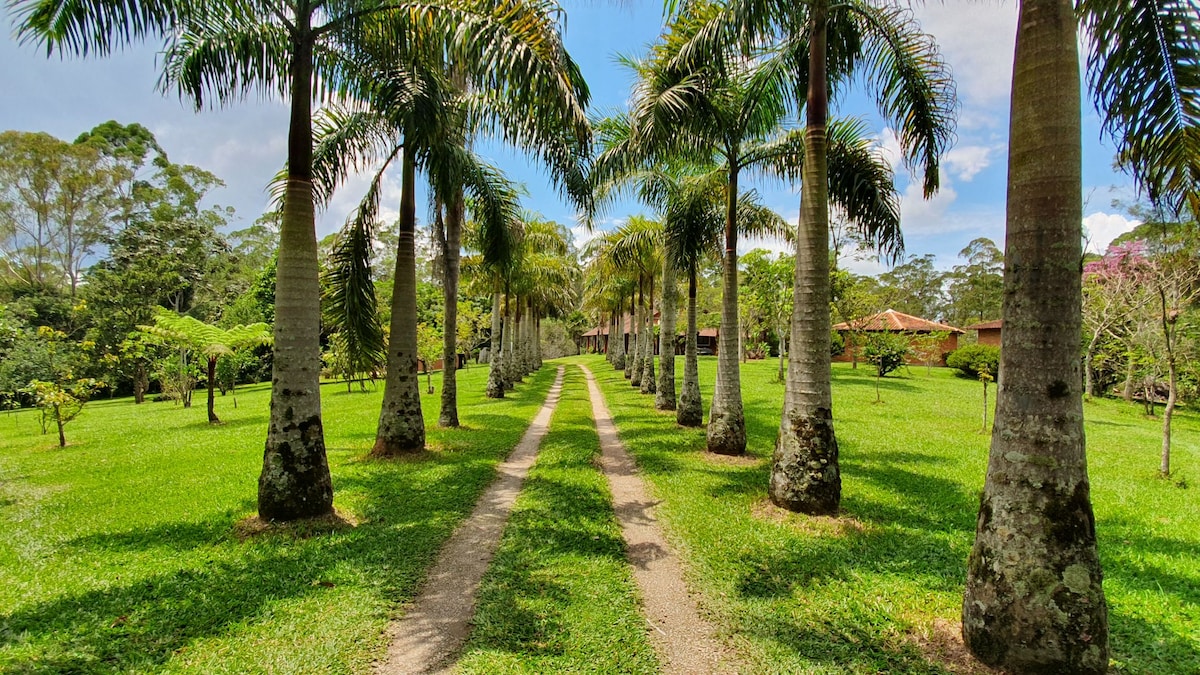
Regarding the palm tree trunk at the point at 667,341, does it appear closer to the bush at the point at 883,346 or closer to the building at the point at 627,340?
the bush at the point at 883,346

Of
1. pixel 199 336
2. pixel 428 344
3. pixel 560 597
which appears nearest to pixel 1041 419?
pixel 560 597

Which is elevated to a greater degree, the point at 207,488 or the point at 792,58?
the point at 792,58

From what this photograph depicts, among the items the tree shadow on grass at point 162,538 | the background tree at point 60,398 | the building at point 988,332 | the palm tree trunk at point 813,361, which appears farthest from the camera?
the building at point 988,332

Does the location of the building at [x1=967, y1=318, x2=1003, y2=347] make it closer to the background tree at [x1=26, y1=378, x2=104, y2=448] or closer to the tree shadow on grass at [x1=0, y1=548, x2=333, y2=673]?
the tree shadow on grass at [x1=0, y1=548, x2=333, y2=673]

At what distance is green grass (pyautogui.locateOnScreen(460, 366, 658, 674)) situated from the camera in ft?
10.9

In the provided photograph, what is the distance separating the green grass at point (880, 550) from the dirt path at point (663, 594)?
0.18 meters

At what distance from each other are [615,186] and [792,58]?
5.15 meters

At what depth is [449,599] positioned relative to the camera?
163 inches

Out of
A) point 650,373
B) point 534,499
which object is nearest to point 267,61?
point 534,499

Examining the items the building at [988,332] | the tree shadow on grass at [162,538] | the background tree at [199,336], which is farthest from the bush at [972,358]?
the background tree at [199,336]

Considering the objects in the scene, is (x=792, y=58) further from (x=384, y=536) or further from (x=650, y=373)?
(x=650, y=373)

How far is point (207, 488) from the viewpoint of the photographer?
23.7 ft

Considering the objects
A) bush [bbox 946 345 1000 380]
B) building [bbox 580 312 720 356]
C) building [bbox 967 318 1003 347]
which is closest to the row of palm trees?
bush [bbox 946 345 1000 380]

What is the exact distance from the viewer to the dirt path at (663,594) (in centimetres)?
339
